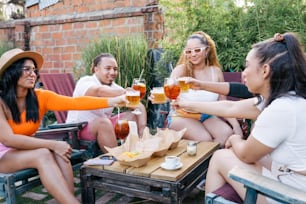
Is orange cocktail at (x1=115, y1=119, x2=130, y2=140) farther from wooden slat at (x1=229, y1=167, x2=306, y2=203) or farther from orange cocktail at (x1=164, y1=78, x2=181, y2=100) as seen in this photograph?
wooden slat at (x1=229, y1=167, x2=306, y2=203)

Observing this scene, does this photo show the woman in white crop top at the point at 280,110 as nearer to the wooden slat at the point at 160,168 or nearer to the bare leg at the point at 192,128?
the wooden slat at the point at 160,168

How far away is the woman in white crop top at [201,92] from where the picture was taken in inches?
119

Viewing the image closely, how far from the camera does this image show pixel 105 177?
208 centimetres

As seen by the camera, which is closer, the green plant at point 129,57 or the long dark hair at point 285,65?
the long dark hair at point 285,65

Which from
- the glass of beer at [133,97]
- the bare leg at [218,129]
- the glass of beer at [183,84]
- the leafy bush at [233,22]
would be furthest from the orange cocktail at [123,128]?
the leafy bush at [233,22]

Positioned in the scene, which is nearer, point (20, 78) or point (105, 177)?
point (105, 177)

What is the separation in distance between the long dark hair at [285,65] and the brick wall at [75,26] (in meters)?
3.80

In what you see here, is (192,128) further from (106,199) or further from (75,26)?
(75,26)

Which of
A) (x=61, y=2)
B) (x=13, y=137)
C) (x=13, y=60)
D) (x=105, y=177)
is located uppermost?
(x=61, y=2)

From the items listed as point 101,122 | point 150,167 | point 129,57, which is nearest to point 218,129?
point 101,122

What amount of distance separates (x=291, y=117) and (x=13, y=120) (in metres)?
1.92

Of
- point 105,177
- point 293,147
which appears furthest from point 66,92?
point 293,147

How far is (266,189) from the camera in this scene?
53.3 inches

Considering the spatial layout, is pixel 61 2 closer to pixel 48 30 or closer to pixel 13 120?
pixel 48 30
